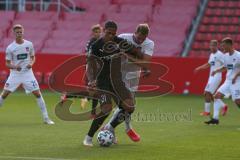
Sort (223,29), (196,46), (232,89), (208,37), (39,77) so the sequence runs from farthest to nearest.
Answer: (223,29)
(208,37)
(196,46)
(39,77)
(232,89)

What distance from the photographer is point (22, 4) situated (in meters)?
38.4

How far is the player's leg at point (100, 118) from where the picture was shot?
1348cm

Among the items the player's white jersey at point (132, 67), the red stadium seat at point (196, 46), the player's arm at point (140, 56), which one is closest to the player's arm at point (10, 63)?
the player's white jersey at point (132, 67)

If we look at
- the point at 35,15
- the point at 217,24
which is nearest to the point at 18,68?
the point at 217,24

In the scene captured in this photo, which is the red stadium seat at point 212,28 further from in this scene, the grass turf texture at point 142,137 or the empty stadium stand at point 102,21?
the grass turf texture at point 142,137

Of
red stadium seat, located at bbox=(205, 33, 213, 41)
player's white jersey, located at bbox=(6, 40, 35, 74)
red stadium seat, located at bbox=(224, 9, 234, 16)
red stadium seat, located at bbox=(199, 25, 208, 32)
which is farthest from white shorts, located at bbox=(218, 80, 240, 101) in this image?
red stadium seat, located at bbox=(224, 9, 234, 16)

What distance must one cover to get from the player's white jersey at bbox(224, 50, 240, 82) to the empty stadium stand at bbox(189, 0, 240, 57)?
47.8ft

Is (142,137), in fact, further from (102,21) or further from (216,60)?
(102,21)

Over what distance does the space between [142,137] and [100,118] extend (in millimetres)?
1980

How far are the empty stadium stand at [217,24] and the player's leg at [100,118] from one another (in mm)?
20252

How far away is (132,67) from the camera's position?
14531 millimetres

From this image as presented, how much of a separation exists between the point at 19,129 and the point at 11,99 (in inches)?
394

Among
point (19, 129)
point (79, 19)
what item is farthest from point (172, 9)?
point (19, 129)

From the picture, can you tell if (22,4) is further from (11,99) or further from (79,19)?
(11,99)
